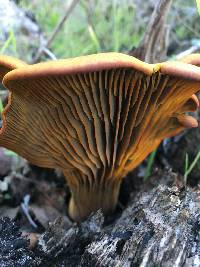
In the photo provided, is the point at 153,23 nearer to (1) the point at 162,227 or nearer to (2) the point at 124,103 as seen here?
(2) the point at 124,103

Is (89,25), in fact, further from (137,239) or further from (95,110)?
(137,239)

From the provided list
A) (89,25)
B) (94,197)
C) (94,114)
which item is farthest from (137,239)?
(89,25)

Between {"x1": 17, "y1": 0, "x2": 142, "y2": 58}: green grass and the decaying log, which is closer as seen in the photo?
the decaying log

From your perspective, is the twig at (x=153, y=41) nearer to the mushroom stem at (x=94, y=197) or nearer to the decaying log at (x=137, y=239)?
the mushroom stem at (x=94, y=197)

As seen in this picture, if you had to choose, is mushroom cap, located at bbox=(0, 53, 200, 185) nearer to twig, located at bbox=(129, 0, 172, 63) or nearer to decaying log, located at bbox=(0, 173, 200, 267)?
decaying log, located at bbox=(0, 173, 200, 267)

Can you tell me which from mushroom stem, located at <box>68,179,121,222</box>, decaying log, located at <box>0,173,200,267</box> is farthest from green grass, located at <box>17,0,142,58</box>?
decaying log, located at <box>0,173,200,267</box>

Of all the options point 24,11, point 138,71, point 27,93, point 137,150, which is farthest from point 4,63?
point 24,11
